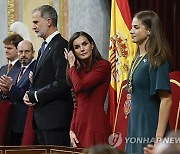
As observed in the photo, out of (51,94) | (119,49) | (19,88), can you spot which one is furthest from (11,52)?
(51,94)

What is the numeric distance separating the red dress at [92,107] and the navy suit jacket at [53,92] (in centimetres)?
34

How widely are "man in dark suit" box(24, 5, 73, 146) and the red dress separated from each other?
1.12ft

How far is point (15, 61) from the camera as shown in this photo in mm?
5512

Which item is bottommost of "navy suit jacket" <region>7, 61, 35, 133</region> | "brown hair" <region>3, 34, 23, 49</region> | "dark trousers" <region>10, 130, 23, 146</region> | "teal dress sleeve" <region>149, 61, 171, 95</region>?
"dark trousers" <region>10, 130, 23, 146</region>

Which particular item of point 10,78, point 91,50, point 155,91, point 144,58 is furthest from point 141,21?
point 10,78

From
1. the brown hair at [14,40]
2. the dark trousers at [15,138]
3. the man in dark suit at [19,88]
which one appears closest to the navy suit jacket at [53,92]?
the man in dark suit at [19,88]

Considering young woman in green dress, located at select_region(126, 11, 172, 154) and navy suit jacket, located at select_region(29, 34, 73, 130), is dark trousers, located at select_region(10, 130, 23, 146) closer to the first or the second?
navy suit jacket, located at select_region(29, 34, 73, 130)

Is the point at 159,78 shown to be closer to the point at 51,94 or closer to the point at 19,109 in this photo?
the point at 51,94

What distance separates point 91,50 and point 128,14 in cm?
143

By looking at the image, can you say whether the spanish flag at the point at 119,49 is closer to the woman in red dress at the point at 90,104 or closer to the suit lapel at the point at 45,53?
the suit lapel at the point at 45,53

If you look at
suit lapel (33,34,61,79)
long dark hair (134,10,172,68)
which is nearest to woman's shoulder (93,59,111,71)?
suit lapel (33,34,61,79)

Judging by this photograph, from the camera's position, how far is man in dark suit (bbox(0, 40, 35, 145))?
4.93m

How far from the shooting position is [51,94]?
14.0 ft

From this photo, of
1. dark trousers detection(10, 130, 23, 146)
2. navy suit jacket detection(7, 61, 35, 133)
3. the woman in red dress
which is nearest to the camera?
the woman in red dress
